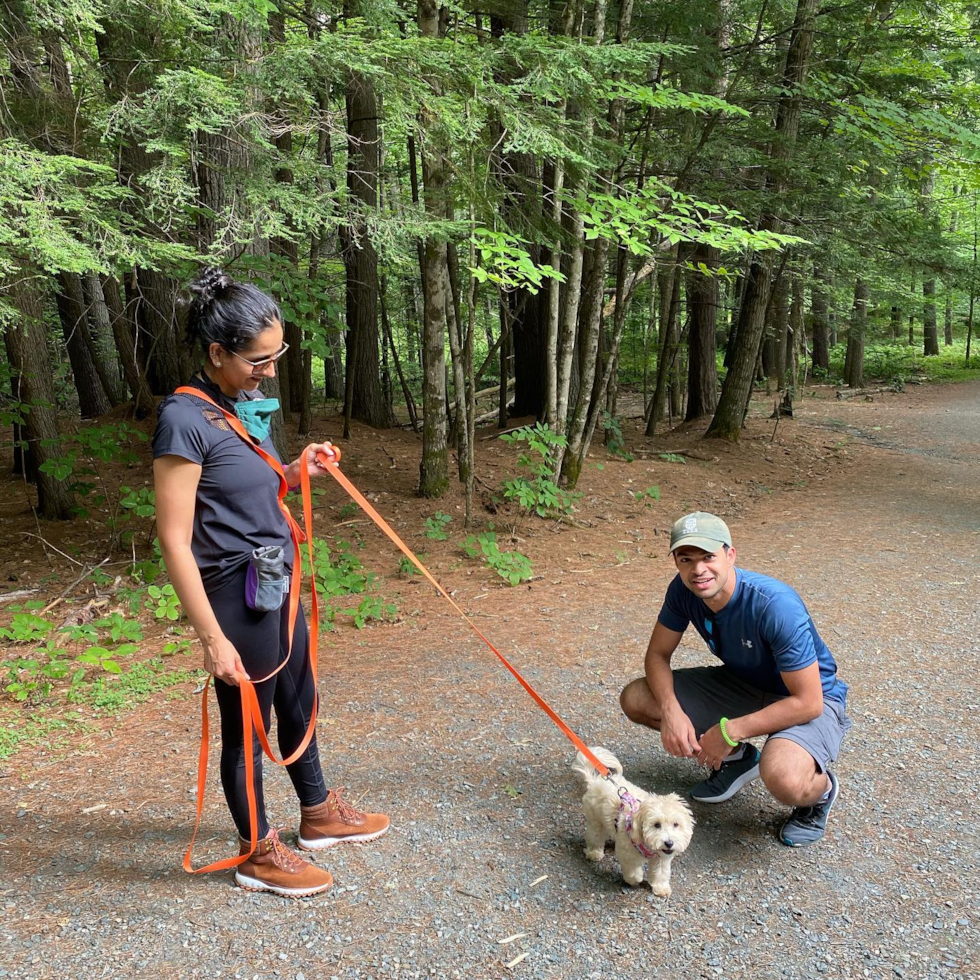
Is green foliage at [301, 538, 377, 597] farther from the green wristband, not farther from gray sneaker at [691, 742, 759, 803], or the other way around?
the green wristband

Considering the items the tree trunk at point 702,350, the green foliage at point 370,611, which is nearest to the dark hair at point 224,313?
the green foliage at point 370,611

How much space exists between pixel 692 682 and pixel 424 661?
2162 millimetres

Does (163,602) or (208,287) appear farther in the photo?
(163,602)

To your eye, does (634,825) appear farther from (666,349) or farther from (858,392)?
(858,392)

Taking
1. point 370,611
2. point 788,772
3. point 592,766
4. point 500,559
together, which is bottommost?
point 370,611

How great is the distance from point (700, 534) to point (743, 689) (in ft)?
2.77

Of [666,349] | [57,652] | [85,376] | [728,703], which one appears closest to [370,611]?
[57,652]

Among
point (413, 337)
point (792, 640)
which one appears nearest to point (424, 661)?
point (792, 640)

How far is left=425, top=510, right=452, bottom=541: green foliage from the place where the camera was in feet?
23.5


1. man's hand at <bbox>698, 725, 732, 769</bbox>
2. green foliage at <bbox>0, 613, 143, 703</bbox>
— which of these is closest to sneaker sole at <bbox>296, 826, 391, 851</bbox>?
man's hand at <bbox>698, 725, 732, 769</bbox>

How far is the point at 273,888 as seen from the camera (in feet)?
8.50

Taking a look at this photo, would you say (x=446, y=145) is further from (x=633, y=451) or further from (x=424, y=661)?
(x=633, y=451)

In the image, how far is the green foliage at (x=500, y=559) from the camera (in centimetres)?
648

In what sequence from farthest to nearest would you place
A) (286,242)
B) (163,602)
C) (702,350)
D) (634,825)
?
(702,350), (286,242), (163,602), (634,825)
